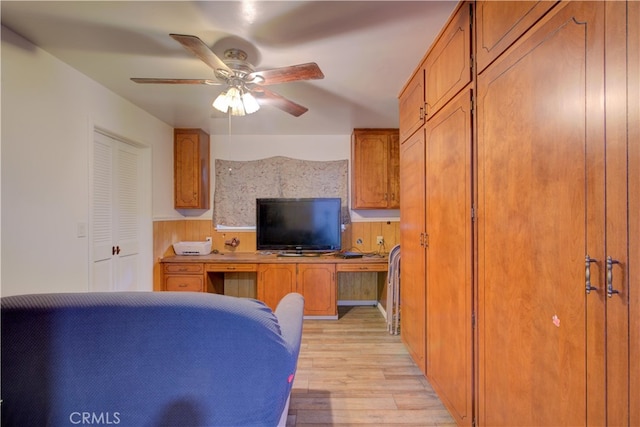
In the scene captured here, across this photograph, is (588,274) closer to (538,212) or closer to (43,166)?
(538,212)

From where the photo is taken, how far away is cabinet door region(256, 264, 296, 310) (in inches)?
132

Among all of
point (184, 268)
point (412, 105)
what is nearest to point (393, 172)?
point (412, 105)

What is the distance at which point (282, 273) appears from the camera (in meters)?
3.35

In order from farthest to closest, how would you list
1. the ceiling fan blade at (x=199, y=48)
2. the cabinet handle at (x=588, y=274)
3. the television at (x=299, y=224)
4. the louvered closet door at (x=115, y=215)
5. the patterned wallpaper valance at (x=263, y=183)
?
the patterned wallpaper valance at (x=263, y=183) → the television at (x=299, y=224) → the louvered closet door at (x=115, y=215) → the ceiling fan blade at (x=199, y=48) → the cabinet handle at (x=588, y=274)

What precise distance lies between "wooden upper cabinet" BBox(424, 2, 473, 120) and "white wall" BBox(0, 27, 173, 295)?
258 cm

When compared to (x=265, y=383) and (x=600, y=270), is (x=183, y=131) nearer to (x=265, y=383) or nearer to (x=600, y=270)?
(x=265, y=383)

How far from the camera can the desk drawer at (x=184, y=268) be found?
3328mm

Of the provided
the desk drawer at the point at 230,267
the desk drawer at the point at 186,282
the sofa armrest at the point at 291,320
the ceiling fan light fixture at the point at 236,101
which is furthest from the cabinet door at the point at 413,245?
the desk drawer at the point at 186,282

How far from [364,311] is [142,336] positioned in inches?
124

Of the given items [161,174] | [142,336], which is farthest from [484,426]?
[161,174]

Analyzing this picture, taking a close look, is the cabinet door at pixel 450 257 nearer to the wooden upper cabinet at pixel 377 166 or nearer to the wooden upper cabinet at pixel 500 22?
the wooden upper cabinet at pixel 500 22

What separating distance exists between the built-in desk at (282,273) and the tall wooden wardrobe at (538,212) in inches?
64.3

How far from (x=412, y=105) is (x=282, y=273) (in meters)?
2.28

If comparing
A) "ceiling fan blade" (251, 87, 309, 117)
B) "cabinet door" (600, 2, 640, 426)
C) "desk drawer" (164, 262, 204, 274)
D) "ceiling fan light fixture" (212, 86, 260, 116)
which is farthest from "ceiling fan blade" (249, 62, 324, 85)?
"desk drawer" (164, 262, 204, 274)
